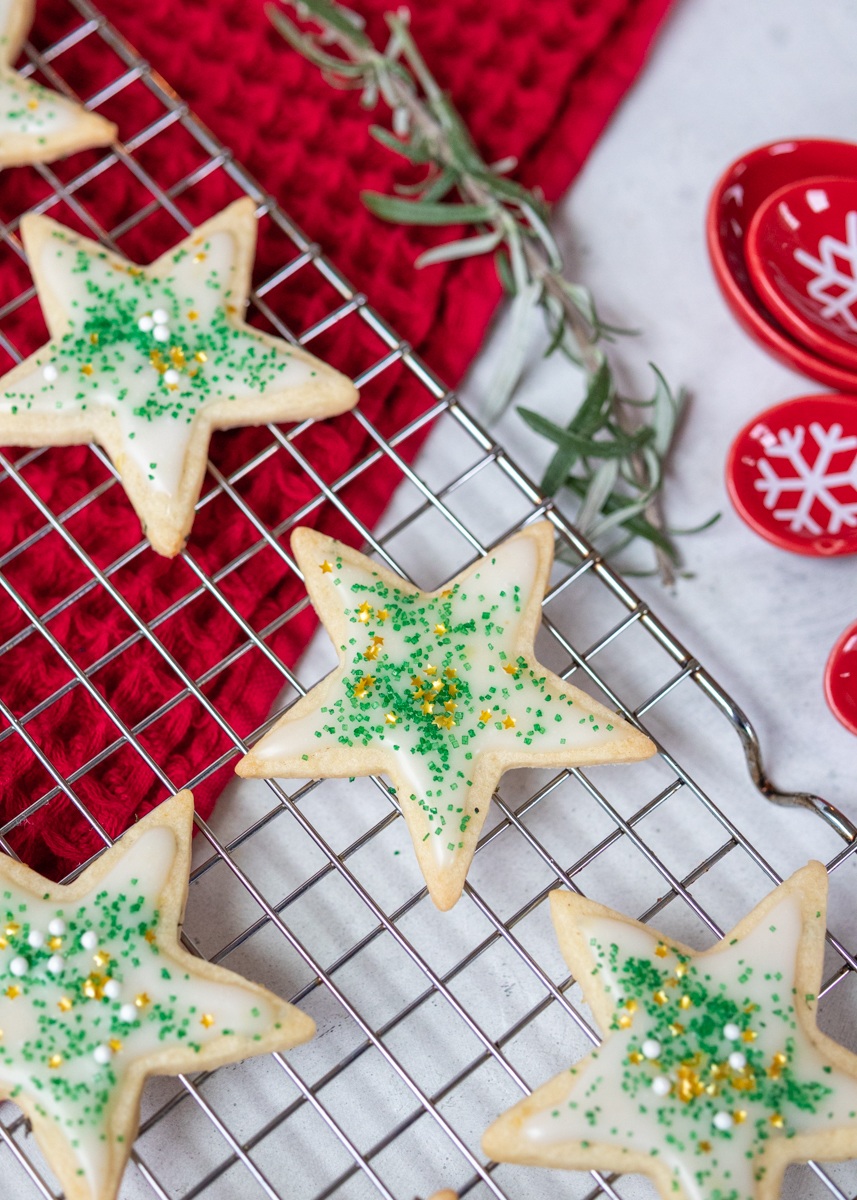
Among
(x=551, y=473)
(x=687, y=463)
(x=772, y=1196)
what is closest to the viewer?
(x=772, y=1196)

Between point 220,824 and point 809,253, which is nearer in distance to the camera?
Result: point 220,824

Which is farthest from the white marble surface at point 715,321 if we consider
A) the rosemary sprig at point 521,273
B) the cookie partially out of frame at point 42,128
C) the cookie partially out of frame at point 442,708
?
the cookie partially out of frame at point 42,128

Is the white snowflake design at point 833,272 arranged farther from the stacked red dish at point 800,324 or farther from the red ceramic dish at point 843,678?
the red ceramic dish at point 843,678

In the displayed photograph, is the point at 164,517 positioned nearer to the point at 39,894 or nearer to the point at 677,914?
the point at 39,894

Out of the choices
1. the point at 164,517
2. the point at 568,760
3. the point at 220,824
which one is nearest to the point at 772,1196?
the point at 568,760

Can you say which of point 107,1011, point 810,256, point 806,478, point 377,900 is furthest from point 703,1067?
point 810,256

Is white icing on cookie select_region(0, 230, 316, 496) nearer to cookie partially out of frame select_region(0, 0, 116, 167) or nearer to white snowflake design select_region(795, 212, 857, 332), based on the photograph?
cookie partially out of frame select_region(0, 0, 116, 167)
